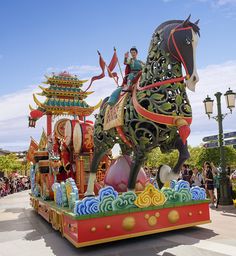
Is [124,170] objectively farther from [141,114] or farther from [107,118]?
[141,114]

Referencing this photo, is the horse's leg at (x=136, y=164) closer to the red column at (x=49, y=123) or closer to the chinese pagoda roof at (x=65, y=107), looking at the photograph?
the chinese pagoda roof at (x=65, y=107)

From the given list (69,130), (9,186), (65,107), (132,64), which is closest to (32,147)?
(65,107)

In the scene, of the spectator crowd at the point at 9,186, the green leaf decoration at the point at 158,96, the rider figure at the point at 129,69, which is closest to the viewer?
the green leaf decoration at the point at 158,96

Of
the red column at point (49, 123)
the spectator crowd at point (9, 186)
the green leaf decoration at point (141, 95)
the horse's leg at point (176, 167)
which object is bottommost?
the spectator crowd at point (9, 186)

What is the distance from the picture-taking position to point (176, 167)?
5289 millimetres

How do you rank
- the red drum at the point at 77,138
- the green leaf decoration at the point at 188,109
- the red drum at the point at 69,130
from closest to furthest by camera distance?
the green leaf decoration at the point at 188,109 → the red drum at the point at 77,138 → the red drum at the point at 69,130

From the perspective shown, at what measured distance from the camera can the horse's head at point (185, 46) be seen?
16.0 feet

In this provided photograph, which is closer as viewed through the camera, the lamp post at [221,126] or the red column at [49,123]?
the lamp post at [221,126]

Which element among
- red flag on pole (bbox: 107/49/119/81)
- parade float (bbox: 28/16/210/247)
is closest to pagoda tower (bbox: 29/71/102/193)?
parade float (bbox: 28/16/210/247)

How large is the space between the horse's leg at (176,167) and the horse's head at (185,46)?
3.37 feet

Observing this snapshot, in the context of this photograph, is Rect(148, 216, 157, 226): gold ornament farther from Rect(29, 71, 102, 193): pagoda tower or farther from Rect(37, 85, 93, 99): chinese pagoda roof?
Rect(37, 85, 93, 99): chinese pagoda roof

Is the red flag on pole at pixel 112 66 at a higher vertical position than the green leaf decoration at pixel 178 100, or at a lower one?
higher

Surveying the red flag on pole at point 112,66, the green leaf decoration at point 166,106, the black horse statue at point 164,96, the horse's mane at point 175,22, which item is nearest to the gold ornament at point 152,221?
the black horse statue at point 164,96

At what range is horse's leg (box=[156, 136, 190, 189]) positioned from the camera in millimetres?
5297
